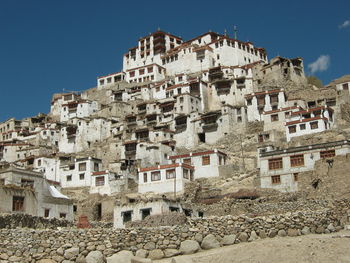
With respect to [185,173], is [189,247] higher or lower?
lower

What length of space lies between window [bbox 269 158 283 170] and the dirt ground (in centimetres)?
2731

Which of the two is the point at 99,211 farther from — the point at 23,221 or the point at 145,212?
the point at 23,221

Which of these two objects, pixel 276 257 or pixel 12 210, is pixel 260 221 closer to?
pixel 276 257

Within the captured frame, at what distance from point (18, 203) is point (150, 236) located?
51.0 feet

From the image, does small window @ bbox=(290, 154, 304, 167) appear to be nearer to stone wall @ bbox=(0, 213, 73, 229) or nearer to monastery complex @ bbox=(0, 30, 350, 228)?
monastery complex @ bbox=(0, 30, 350, 228)

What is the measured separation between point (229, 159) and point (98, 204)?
19.7 meters

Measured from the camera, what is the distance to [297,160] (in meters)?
44.1

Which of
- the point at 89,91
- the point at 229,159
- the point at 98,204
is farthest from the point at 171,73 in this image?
the point at 98,204

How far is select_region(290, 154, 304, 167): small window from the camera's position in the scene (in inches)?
1729

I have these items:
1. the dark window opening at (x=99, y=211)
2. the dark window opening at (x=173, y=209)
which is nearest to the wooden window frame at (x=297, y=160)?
the dark window opening at (x=173, y=209)

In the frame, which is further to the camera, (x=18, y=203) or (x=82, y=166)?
(x=82, y=166)

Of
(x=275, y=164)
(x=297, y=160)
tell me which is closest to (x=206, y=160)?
(x=275, y=164)

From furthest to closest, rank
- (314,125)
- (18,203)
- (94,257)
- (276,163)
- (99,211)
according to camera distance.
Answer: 1. (314,125)
2. (99,211)
3. (276,163)
4. (18,203)
5. (94,257)

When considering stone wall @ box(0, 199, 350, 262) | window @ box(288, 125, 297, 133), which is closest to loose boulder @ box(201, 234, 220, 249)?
stone wall @ box(0, 199, 350, 262)
